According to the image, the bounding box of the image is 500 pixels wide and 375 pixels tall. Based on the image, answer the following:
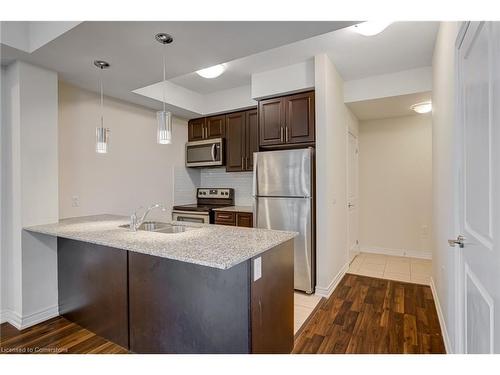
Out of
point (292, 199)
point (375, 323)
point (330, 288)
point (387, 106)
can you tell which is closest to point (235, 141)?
point (292, 199)

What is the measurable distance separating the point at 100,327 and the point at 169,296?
2.80ft

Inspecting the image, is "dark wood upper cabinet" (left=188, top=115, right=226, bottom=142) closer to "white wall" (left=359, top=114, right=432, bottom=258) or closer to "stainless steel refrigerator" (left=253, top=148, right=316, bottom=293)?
"stainless steel refrigerator" (left=253, top=148, right=316, bottom=293)

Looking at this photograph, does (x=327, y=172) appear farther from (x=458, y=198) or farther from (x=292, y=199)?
(x=458, y=198)

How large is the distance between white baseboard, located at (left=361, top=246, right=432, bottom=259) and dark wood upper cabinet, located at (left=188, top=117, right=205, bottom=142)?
342cm

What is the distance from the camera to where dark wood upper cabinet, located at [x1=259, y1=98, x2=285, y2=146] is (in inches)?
129

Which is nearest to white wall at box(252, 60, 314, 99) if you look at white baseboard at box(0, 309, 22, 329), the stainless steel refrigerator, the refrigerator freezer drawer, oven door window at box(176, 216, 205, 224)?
the stainless steel refrigerator

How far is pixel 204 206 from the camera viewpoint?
4.33 metres

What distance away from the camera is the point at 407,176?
4297 mm

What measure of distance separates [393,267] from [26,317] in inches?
168

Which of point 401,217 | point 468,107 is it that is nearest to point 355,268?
point 401,217

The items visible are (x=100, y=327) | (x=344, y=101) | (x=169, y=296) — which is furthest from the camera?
(x=344, y=101)

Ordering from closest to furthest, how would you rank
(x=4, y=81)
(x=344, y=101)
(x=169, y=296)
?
1. (x=169, y=296)
2. (x=4, y=81)
3. (x=344, y=101)
